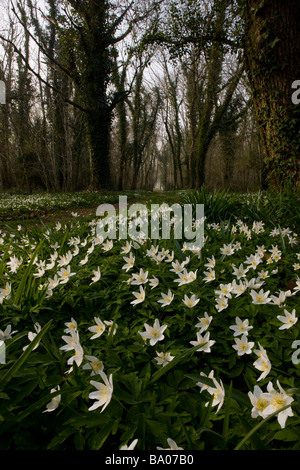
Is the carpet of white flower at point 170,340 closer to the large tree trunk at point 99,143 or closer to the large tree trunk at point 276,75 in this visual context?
the large tree trunk at point 276,75

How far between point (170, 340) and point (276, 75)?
4.35m

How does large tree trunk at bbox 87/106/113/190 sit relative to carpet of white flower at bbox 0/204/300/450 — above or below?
above

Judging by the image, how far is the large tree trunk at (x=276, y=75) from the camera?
12.6 feet

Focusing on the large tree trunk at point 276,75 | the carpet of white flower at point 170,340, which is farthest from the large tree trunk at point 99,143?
the carpet of white flower at point 170,340

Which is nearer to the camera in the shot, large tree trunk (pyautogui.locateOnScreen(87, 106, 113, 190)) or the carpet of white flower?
the carpet of white flower

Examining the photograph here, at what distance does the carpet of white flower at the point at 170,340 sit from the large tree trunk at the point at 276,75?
105 inches

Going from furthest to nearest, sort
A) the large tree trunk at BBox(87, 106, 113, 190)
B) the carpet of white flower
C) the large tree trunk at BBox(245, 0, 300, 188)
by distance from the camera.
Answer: the large tree trunk at BBox(87, 106, 113, 190), the large tree trunk at BBox(245, 0, 300, 188), the carpet of white flower

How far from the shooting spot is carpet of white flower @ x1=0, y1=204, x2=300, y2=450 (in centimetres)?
84

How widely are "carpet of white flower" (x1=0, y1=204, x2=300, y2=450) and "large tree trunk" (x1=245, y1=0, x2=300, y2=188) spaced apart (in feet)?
8.72

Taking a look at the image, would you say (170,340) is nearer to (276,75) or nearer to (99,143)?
(276,75)

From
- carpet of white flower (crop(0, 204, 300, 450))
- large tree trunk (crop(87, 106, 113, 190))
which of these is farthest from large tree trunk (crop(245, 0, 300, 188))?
large tree trunk (crop(87, 106, 113, 190))

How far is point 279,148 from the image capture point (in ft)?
13.8

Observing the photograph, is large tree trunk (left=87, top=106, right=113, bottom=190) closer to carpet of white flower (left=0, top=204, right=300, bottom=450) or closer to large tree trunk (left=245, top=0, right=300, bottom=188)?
large tree trunk (left=245, top=0, right=300, bottom=188)
